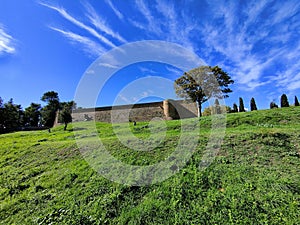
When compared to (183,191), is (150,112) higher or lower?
higher

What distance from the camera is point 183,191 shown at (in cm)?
443

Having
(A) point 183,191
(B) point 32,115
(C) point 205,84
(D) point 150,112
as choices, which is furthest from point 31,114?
(A) point 183,191

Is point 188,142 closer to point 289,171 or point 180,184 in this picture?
point 180,184

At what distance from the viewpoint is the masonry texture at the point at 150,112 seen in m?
25.2

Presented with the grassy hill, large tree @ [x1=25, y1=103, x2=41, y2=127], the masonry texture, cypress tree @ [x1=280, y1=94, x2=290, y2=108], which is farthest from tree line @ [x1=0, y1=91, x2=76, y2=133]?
cypress tree @ [x1=280, y1=94, x2=290, y2=108]

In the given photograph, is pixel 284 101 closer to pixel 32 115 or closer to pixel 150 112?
pixel 150 112

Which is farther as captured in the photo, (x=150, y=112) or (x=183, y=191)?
(x=150, y=112)

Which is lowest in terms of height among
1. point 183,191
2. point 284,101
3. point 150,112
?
point 183,191

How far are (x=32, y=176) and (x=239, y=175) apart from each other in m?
7.71

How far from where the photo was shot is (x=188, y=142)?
23.2 feet

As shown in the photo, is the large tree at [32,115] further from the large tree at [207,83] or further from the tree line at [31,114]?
the large tree at [207,83]

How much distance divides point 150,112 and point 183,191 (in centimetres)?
2203

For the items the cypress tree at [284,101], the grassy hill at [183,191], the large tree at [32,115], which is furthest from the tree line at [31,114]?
the cypress tree at [284,101]

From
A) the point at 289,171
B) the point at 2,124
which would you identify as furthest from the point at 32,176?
the point at 2,124
